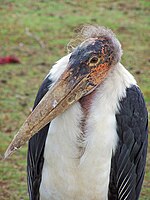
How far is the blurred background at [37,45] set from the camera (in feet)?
27.5

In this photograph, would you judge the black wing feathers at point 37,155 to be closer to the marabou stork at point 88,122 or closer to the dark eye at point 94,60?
the marabou stork at point 88,122

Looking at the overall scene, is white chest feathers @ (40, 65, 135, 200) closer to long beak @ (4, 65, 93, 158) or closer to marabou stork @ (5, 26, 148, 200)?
marabou stork @ (5, 26, 148, 200)

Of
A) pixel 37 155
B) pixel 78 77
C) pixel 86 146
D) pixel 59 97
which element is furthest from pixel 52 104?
pixel 37 155

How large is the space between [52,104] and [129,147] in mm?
744

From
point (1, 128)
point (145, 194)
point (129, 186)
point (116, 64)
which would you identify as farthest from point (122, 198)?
point (1, 128)

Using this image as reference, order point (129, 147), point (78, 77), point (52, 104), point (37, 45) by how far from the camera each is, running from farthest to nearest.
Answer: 1. point (37, 45)
2. point (129, 147)
3. point (78, 77)
4. point (52, 104)

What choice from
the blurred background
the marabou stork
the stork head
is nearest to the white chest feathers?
the marabou stork

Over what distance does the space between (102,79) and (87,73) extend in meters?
0.13

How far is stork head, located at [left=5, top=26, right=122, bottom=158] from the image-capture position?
17.2ft

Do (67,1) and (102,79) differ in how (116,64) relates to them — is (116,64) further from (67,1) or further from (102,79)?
(67,1)

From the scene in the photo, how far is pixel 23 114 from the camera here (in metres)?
9.42

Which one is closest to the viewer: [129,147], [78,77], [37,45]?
[78,77]

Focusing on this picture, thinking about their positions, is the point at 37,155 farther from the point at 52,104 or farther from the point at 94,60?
the point at 94,60

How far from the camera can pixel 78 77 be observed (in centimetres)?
541
